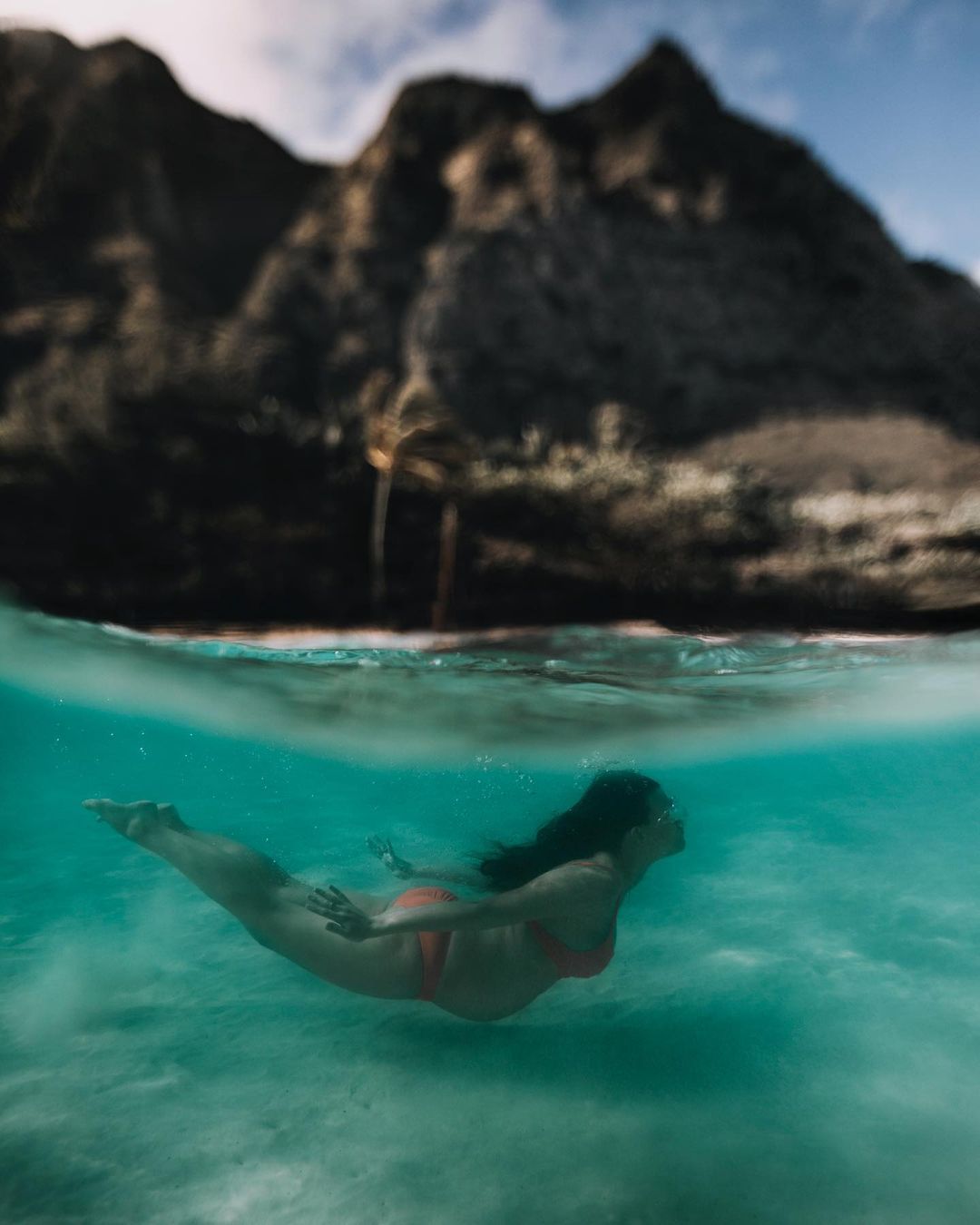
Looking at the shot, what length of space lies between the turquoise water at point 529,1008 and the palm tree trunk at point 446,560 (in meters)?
4.48

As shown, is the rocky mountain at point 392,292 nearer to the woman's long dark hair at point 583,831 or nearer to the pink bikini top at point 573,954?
the woman's long dark hair at point 583,831

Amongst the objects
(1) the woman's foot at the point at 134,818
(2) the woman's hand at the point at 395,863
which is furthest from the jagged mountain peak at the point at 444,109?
(1) the woman's foot at the point at 134,818

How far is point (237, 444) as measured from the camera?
22.1 m

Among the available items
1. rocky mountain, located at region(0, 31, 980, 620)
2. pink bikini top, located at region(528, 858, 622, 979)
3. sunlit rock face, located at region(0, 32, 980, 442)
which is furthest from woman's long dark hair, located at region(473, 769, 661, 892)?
sunlit rock face, located at region(0, 32, 980, 442)

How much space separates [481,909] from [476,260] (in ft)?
84.6

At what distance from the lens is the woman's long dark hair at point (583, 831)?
4852 millimetres

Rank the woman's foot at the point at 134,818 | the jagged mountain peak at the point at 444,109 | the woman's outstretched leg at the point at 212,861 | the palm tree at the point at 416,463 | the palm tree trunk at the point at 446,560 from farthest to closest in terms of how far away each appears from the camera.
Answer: the jagged mountain peak at the point at 444,109 < the palm tree at the point at 416,463 < the palm tree trunk at the point at 446,560 < the woman's foot at the point at 134,818 < the woman's outstretched leg at the point at 212,861

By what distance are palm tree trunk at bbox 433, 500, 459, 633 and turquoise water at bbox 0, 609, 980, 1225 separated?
14.7 feet

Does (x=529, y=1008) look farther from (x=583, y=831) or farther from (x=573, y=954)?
(x=583, y=831)

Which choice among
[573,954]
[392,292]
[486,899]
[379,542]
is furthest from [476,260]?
[486,899]

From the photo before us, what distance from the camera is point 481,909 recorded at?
4.10 m

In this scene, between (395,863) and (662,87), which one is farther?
(662,87)

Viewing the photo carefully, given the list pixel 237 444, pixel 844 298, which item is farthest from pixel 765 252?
pixel 237 444

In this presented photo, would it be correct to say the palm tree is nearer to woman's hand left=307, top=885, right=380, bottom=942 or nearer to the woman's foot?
the woman's foot
